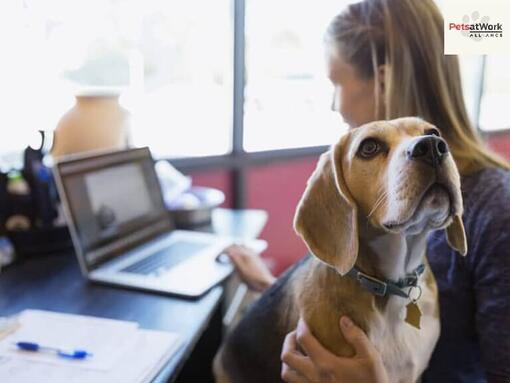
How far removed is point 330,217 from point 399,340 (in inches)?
9.6

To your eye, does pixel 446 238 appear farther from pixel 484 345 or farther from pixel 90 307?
pixel 90 307

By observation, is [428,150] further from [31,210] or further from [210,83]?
[210,83]

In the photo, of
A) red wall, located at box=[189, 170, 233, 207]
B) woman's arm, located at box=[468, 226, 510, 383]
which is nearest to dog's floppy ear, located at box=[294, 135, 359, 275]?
woman's arm, located at box=[468, 226, 510, 383]

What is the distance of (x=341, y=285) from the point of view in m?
0.92

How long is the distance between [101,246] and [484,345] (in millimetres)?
888

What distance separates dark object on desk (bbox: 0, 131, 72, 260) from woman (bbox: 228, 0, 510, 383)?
0.77 m

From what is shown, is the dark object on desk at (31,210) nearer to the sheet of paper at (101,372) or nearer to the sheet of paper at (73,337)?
the sheet of paper at (73,337)

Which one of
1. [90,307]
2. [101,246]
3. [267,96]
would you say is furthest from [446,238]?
[267,96]

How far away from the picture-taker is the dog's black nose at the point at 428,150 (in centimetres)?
75

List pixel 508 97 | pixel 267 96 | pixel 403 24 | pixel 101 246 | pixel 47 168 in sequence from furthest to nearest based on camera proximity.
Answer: pixel 267 96, pixel 47 168, pixel 101 246, pixel 508 97, pixel 403 24

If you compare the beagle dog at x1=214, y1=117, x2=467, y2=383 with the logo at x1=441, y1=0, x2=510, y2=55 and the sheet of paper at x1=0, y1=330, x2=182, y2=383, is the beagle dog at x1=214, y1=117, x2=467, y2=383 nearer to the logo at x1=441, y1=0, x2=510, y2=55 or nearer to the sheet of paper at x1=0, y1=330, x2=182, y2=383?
A: the logo at x1=441, y1=0, x2=510, y2=55

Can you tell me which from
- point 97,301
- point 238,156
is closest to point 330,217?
point 97,301

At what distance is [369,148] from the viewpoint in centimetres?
87

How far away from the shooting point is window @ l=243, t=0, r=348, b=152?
50.1 inches
